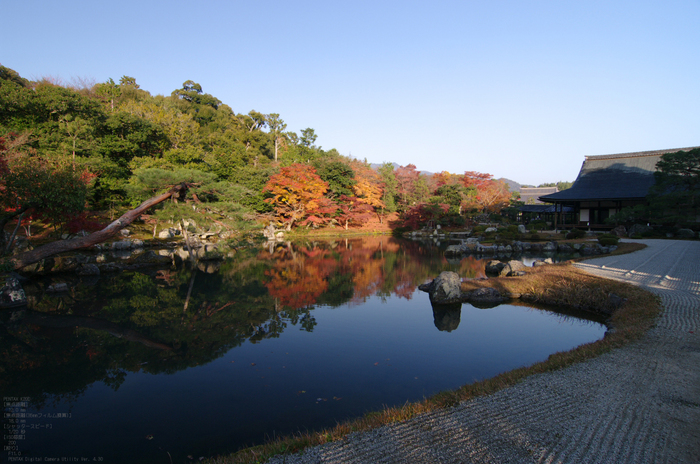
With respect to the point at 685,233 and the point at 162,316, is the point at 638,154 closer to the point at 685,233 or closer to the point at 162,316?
the point at 685,233

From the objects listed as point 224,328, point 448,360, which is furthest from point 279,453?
point 224,328

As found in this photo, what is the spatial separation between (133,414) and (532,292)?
24.2 ft

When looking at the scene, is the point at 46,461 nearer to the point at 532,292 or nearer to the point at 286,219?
the point at 532,292

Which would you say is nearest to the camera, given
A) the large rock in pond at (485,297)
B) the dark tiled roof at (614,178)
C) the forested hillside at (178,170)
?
the large rock in pond at (485,297)

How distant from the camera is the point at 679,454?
7.02 ft

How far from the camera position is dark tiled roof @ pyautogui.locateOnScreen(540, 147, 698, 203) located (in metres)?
20.1

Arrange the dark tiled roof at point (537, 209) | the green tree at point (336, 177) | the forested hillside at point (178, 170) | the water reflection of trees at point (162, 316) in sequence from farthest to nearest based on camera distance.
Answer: the dark tiled roof at point (537, 209)
the green tree at point (336, 177)
the forested hillside at point (178, 170)
the water reflection of trees at point (162, 316)

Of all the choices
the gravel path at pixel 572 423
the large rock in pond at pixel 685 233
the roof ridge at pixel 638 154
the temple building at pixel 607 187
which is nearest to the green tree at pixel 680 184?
the large rock in pond at pixel 685 233

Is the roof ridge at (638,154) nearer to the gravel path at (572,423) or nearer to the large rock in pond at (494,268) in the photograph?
the large rock in pond at (494,268)

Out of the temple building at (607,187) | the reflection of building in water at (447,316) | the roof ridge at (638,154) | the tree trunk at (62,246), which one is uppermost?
the roof ridge at (638,154)

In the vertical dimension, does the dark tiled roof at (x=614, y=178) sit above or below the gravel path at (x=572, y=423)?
above

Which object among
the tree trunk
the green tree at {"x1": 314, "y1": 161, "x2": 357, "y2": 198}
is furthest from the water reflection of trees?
the green tree at {"x1": 314, "y1": 161, "x2": 357, "y2": 198}

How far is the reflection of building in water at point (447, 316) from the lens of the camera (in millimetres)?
6157

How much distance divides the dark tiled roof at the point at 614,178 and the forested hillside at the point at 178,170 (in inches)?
250
